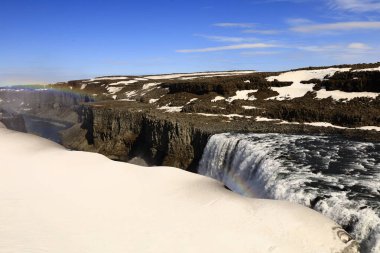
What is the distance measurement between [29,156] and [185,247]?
16963 millimetres

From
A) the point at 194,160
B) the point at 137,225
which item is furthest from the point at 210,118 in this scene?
the point at 137,225

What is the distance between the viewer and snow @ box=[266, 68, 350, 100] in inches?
1724

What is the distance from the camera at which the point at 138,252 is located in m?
12.5

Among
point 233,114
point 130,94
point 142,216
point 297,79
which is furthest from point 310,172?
point 130,94

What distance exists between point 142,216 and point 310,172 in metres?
9.56

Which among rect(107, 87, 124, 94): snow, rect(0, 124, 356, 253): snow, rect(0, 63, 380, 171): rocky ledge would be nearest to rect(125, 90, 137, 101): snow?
rect(0, 63, 380, 171): rocky ledge

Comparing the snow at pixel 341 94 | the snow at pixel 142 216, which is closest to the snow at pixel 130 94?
the snow at pixel 341 94

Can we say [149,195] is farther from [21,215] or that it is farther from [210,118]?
[210,118]

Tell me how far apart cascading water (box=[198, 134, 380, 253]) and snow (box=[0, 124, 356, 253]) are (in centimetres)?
120

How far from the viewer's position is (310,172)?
1912 centimetres

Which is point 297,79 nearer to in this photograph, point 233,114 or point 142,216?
point 233,114

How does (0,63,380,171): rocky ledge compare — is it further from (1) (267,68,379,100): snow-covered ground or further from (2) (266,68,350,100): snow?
(2) (266,68,350,100): snow

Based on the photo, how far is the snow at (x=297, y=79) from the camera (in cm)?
4378

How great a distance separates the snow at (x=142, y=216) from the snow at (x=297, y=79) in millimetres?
27272
